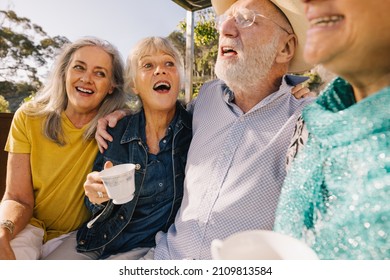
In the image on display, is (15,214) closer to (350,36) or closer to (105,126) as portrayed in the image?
(105,126)

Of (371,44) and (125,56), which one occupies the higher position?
(371,44)

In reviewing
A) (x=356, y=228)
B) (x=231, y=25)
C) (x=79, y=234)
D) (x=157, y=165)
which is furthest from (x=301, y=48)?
(x=79, y=234)

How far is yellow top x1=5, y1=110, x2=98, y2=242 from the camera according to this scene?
5.42 feet

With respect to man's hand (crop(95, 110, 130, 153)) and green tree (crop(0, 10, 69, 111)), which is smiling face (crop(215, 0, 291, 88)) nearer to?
man's hand (crop(95, 110, 130, 153))

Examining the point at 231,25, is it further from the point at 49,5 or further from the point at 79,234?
the point at 49,5

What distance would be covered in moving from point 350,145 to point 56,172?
1.39 metres

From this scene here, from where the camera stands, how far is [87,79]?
1.69 metres

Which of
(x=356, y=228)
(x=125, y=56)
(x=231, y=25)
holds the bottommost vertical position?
(x=356, y=228)

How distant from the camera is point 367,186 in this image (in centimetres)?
68

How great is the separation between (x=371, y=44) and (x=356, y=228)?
38 centimetres

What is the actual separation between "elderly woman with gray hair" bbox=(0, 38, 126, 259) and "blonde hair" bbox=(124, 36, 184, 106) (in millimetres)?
120

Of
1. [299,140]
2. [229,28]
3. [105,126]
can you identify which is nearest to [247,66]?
[229,28]

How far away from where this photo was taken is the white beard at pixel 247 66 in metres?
1.52
